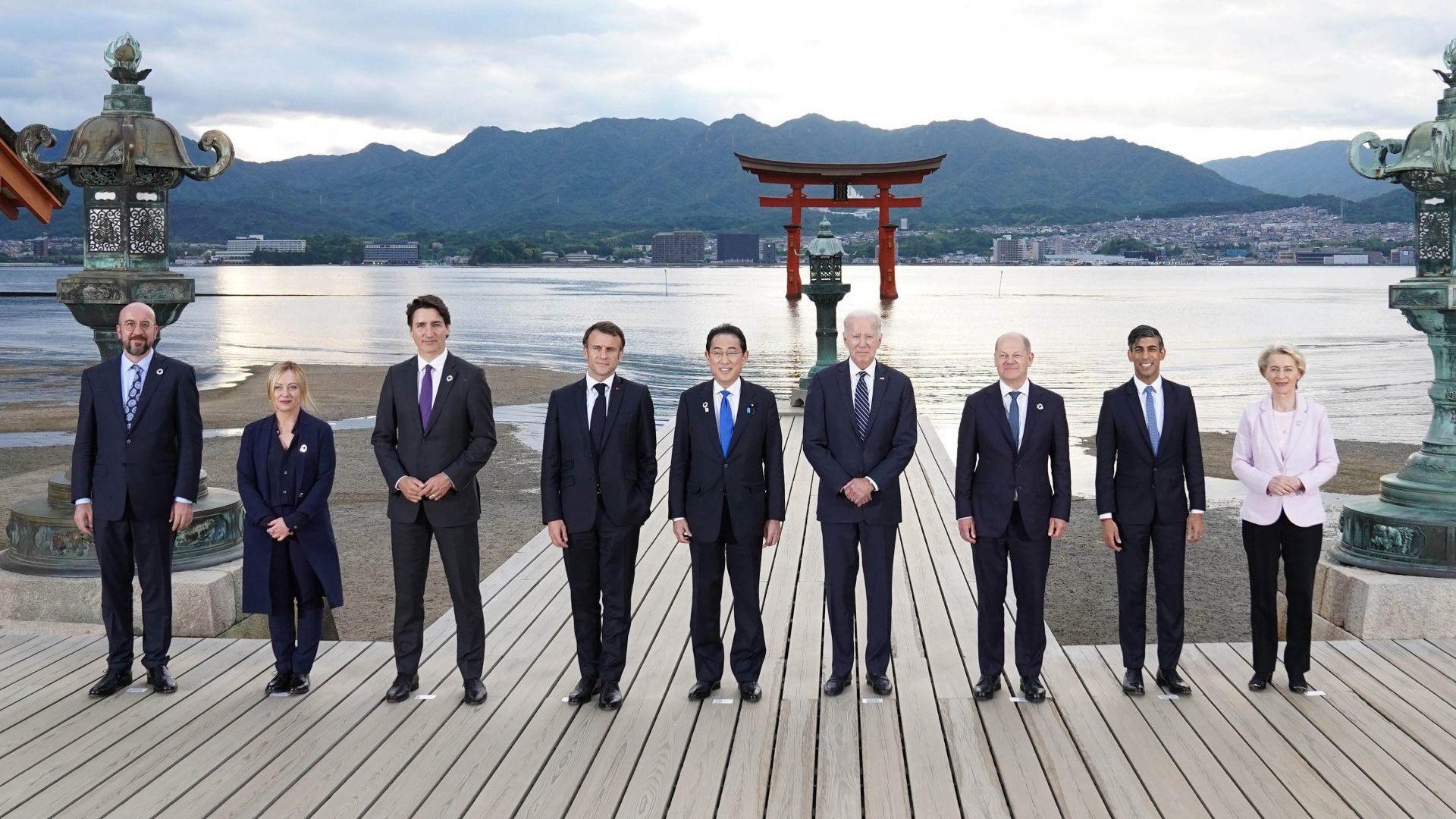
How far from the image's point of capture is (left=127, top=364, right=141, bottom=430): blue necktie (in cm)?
482

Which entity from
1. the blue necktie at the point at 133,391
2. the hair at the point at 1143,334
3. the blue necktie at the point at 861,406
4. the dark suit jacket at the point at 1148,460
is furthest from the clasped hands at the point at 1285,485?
the blue necktie at the point at 133,391

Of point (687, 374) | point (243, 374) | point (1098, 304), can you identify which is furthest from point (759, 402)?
point (1098, 304)

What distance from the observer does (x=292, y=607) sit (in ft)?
16.0

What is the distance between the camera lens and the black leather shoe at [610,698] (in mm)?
4531

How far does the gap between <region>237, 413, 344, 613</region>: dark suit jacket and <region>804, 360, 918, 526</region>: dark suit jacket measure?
1.92 meters

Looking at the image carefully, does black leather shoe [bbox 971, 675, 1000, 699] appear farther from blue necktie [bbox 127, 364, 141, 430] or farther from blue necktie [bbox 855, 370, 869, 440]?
blue necktie [bbox 127, 364, 141, 430]

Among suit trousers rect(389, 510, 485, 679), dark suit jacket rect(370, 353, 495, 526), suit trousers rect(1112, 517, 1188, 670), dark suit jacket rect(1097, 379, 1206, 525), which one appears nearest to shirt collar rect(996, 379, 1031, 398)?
dark suit jacket rect(1097, 379, 1206, 525)

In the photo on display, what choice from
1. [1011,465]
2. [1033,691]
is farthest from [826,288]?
[1033,691]

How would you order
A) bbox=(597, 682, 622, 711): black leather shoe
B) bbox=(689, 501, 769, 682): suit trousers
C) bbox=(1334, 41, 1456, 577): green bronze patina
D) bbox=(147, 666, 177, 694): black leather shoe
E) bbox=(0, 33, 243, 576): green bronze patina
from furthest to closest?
bbox=(0, 33, 243, 576): green bronze patina, bbox=(1334, 41, 1456, 577): green bronze patina, bbox=(147, 666, 177, 694): black leather shoe, bbox=(689, 501, 769, 682): suit trousers, bbox=(597, 682, 622, 711): black leather shoe

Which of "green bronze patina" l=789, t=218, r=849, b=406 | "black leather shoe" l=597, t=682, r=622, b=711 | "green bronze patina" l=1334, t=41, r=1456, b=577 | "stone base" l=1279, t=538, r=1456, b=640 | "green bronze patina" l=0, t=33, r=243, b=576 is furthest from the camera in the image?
"green bronze patina" l=789, t=218, r=849, b=406

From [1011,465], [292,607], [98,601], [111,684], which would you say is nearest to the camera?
[1011,465]

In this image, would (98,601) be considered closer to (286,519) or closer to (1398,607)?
(286,519)

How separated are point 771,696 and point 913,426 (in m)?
1.18

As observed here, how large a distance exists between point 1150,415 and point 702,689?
2.04 meters
